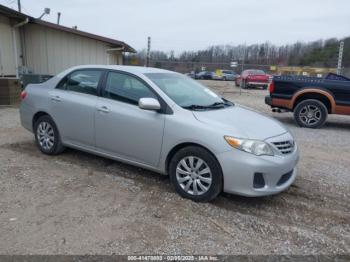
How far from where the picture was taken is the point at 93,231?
3.30m

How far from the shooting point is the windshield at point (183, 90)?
4395 mm

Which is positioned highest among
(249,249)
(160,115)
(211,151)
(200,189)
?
(160,115)

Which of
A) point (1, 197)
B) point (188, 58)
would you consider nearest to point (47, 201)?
point (1, 197)

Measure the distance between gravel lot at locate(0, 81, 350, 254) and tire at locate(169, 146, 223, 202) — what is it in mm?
132

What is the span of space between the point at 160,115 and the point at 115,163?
5.01ft

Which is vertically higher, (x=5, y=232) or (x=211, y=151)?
(x=211, y=151)

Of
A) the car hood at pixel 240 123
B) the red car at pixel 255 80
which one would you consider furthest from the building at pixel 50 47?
the red car at pixel 255 80

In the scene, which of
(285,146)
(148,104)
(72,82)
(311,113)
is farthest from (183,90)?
(311,113)

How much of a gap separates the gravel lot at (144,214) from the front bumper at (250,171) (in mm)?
299

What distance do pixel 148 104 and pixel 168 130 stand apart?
40 cm

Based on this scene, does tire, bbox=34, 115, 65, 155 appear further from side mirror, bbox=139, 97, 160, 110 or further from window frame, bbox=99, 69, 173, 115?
side mirror, bbox=139, 97, 160, 110

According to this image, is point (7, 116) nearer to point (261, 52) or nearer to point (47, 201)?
point (47, 201)

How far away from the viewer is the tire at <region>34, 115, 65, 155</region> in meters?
5.41

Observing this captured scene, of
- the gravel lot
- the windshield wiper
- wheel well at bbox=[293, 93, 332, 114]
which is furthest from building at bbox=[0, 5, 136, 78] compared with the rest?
the windshield wiper
